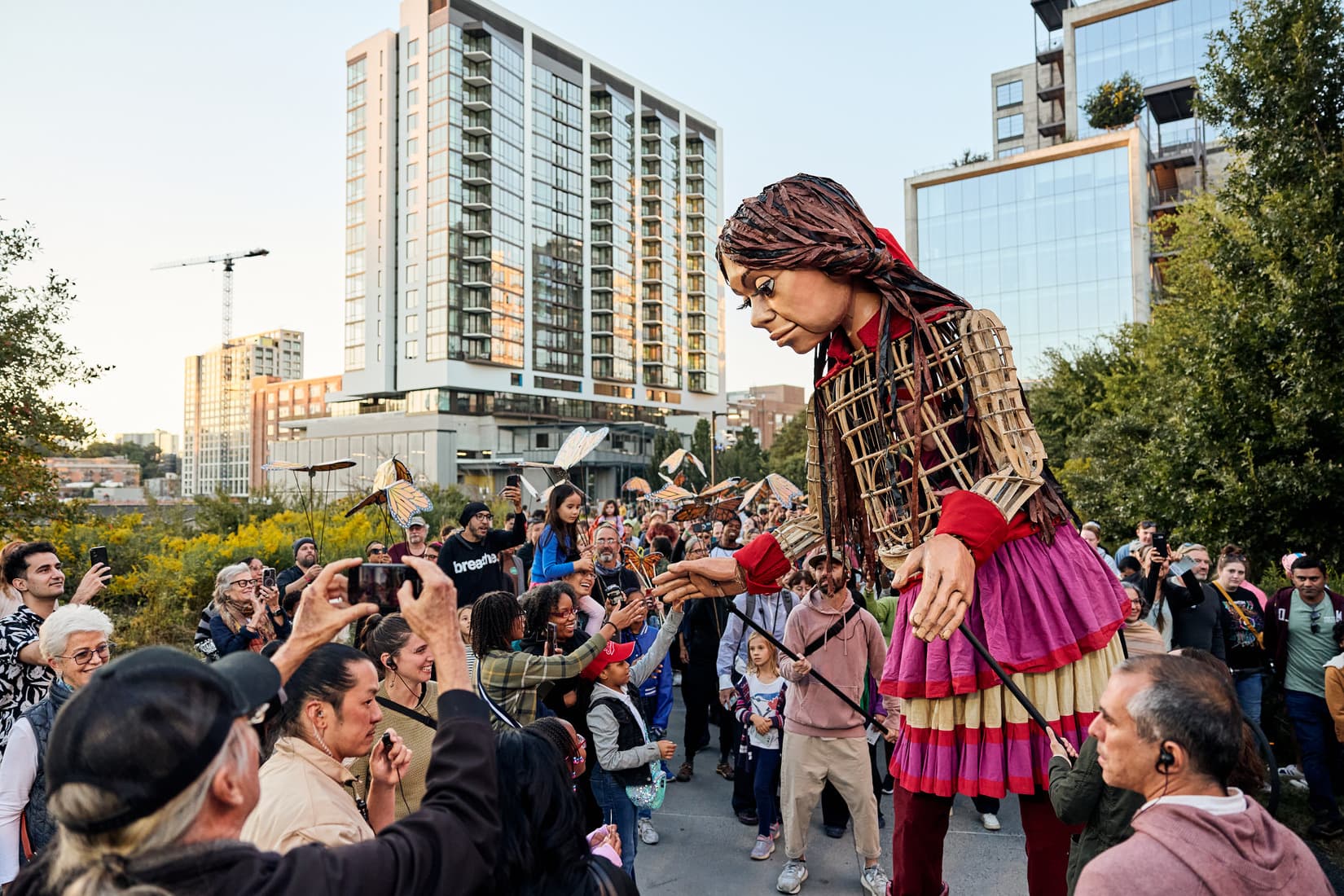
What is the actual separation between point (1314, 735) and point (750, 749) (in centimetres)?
385

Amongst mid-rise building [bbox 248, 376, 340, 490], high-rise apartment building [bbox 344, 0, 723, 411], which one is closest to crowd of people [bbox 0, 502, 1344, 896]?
high-rise apartment building [bbox 344, 0, 723, 411]

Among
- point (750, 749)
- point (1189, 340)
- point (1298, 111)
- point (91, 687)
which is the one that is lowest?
point (750, 749)

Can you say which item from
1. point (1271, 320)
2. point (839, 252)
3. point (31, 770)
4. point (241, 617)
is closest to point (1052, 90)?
point (1271, 320)

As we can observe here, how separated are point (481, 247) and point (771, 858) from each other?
55.0 meters

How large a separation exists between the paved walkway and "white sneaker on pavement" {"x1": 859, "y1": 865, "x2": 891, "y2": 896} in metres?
0.16

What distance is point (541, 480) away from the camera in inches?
2063

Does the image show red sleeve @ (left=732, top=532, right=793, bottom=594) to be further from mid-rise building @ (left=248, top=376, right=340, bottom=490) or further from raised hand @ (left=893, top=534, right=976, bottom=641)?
mid-rise building @ (left=248, top=376, right=340, bottom=490)

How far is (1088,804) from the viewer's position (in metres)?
2.17

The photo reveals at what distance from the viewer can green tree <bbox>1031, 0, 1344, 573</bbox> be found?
847 cm

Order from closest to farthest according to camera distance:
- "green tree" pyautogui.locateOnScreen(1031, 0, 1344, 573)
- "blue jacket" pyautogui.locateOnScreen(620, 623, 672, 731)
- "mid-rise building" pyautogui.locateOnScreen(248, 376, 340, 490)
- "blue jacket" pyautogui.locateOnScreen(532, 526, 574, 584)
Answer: "blue jacket" pyautogui.locateOnScreen(620, 623, 672, 731) → "blue jacket" pyautogui.locateOnScreen(532, 526, 574, 584) → "green tree" pyautogui.locateOnScreen(1031, 0, 1344, 573) → "mid-rise building" pyautogui.locateOnScreen(248, 376, 340, 490)

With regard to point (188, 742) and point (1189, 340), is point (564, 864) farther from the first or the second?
point (1189, 340)

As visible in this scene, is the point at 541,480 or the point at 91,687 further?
the point at 541,480

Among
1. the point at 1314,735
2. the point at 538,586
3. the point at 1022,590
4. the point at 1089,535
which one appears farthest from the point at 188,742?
the point at 1089,535

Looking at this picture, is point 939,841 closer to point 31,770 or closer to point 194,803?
point 194,803
